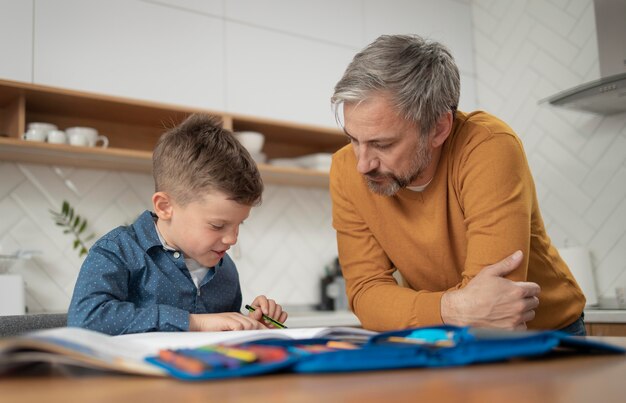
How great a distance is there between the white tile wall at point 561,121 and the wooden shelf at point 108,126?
1204 mm

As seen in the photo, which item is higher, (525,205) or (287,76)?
(287,76)

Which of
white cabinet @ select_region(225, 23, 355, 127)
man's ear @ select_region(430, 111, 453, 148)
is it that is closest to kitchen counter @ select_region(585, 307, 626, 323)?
white cabinet @ select_region(225, 23, 355, 127)

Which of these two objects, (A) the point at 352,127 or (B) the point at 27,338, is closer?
(B) the point at 27,338

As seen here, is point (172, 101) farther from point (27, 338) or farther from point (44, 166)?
point (27, 338)

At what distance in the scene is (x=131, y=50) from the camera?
3.14 meters

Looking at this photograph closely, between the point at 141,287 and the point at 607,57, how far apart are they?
2.65 m

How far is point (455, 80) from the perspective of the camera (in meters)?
1.66

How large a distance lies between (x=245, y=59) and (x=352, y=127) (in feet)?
6.81

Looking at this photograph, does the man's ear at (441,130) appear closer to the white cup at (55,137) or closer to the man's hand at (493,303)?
the man's hand at (493,303)

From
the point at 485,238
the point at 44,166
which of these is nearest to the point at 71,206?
the point at 44,166

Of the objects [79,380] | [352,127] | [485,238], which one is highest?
[352,127]

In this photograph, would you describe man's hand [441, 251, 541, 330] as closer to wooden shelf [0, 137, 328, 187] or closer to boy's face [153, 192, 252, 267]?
boy's face [153, 192, 252, 267]

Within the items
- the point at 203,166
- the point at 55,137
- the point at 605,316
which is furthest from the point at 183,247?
the point at 605,316

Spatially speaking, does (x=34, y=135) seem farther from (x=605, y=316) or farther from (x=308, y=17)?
(x=605, y=316)
